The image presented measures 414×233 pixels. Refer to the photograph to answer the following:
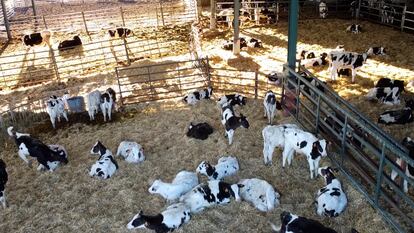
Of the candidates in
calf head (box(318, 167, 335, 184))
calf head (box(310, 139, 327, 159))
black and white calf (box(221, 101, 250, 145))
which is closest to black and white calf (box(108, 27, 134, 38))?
black and white calf (box(221, 101, 250, 145))

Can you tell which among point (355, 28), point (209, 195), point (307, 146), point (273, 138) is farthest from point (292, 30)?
point (355, 28)

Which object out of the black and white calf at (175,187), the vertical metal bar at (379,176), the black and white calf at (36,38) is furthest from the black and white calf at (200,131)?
the black and white calf at (36,38)

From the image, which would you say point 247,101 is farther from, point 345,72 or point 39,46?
point 39,46

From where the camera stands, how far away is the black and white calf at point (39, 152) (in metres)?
8.57

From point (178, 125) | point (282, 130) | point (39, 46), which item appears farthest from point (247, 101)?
point (39, 46)

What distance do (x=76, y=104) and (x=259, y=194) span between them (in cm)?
623

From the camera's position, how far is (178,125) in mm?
10438

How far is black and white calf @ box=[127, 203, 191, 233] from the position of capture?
6547mm

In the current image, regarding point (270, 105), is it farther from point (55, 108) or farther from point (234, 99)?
point (55, 108)

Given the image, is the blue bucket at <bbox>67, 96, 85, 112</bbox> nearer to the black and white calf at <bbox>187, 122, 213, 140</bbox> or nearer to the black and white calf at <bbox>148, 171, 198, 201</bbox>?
the black and white calf at <bbox>187, 122, 213, 140</bbox>

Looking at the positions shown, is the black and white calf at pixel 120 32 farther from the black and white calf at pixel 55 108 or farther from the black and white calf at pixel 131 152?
the black and white calf at pixel 131 152

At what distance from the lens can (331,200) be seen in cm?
668

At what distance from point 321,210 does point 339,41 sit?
11.8 m

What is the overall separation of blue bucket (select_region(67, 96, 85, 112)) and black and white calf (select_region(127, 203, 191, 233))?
5.38 metres
